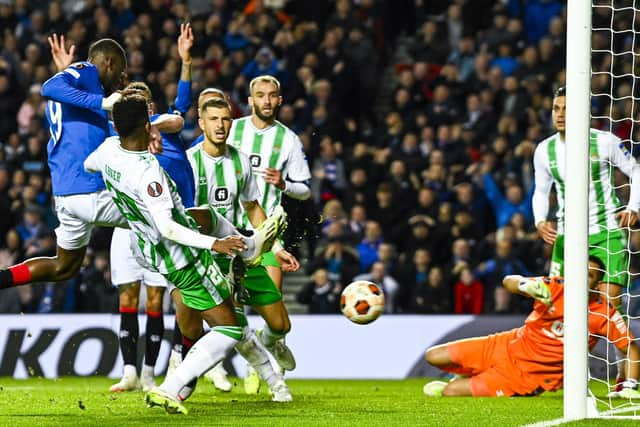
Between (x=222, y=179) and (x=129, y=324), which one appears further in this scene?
(x=129, y=324)

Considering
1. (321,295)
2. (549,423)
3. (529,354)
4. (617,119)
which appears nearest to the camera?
(549,423)

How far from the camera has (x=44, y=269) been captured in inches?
360

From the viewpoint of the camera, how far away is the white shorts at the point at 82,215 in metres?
8.98

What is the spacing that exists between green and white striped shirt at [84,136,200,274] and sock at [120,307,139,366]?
2505 mm

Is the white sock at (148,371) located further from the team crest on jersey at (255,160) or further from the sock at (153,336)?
the team crest on jersey at (255,160)

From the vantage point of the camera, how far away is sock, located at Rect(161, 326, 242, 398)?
7.62 meters

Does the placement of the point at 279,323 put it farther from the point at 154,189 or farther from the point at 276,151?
the point at 154,189

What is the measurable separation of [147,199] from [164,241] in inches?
12.8

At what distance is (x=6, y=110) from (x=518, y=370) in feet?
32.2

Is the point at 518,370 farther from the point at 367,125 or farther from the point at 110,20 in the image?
the point at 110,20

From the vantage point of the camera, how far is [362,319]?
367 inches

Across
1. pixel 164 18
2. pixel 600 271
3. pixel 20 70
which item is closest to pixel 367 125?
pixel 164 18

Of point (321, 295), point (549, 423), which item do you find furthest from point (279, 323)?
point (321, 295)

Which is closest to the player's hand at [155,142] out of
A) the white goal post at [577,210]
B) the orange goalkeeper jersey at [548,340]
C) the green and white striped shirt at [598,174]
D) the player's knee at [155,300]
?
the player's knee at [155,300]
